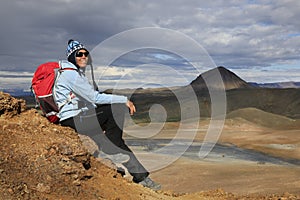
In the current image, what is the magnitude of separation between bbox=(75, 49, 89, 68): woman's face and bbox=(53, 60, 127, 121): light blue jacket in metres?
0.16

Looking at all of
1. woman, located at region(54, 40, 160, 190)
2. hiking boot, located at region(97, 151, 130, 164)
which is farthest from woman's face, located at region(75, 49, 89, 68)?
hiking boot, located at region(97, 151, 130, 164)

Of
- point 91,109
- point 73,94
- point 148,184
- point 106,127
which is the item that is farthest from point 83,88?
point 148,184

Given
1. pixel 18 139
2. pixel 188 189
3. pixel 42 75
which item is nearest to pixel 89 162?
pixel 18 139

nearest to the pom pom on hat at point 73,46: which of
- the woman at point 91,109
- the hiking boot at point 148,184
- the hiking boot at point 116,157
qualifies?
the woman at point 91,109

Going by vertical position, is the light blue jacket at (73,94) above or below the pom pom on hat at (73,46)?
below

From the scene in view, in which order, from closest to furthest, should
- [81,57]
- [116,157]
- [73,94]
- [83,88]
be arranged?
[83,88] < [73,94] < [81,57] < [116,157]

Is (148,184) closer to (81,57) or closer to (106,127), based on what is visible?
(106,127)

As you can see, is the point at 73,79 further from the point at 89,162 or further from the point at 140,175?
the point at 140,175

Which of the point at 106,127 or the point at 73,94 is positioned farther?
the point at 106,127

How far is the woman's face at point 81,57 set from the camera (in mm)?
4934

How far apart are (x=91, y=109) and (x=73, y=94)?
38 centimetres

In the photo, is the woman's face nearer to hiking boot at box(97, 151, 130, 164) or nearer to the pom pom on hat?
the pom pom on hat

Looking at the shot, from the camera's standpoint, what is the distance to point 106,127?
5379 millimetres

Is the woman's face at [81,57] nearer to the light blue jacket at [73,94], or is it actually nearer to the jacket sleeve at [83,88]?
the light blue jacket at [73,94]
